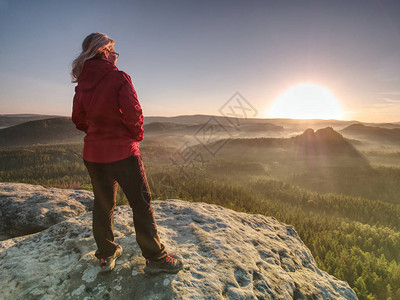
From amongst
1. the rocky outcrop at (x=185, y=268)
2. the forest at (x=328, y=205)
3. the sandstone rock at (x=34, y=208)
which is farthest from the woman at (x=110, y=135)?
the forest at (x=328, y=205)

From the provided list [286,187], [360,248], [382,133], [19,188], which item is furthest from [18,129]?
[382,133]

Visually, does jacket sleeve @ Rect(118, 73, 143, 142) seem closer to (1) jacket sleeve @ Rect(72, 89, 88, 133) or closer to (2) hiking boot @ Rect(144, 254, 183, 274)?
(1) jacket sleeve @ Rect(72, 89, 88, 133)

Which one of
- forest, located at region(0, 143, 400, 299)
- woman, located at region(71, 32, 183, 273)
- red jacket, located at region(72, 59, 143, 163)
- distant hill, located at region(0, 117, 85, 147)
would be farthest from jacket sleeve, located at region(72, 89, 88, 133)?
distant hill, located at region(0, 117, 85, 147)

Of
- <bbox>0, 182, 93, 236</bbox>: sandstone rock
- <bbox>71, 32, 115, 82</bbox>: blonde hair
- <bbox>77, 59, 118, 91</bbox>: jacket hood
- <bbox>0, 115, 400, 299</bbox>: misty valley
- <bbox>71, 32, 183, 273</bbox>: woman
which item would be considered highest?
<bbox>71, 32, 115, 82</bbox>: blonde hair

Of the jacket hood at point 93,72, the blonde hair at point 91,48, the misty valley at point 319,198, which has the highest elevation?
the blonde hair at point 91,48

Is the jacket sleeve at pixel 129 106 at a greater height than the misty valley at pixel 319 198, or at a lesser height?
greater

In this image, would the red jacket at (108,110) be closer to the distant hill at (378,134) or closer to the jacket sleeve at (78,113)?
the jacket sleeve at (78,113)

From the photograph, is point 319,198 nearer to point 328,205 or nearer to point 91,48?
point 328,205

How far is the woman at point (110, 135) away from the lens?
205cm

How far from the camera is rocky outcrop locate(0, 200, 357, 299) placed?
2162 millimetres

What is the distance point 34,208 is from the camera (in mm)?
4816

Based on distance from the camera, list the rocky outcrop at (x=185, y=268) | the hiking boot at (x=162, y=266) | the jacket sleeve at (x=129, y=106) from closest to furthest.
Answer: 1. the jacket sleeve at (x=129, y=106)
2. the rocky outcrop at (x=185, y=268)
3. the hiking boot at (x=162, y=266)

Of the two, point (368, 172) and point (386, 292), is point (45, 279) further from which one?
point (368, 172)

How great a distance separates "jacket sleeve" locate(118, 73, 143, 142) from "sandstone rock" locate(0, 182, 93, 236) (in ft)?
13.2
